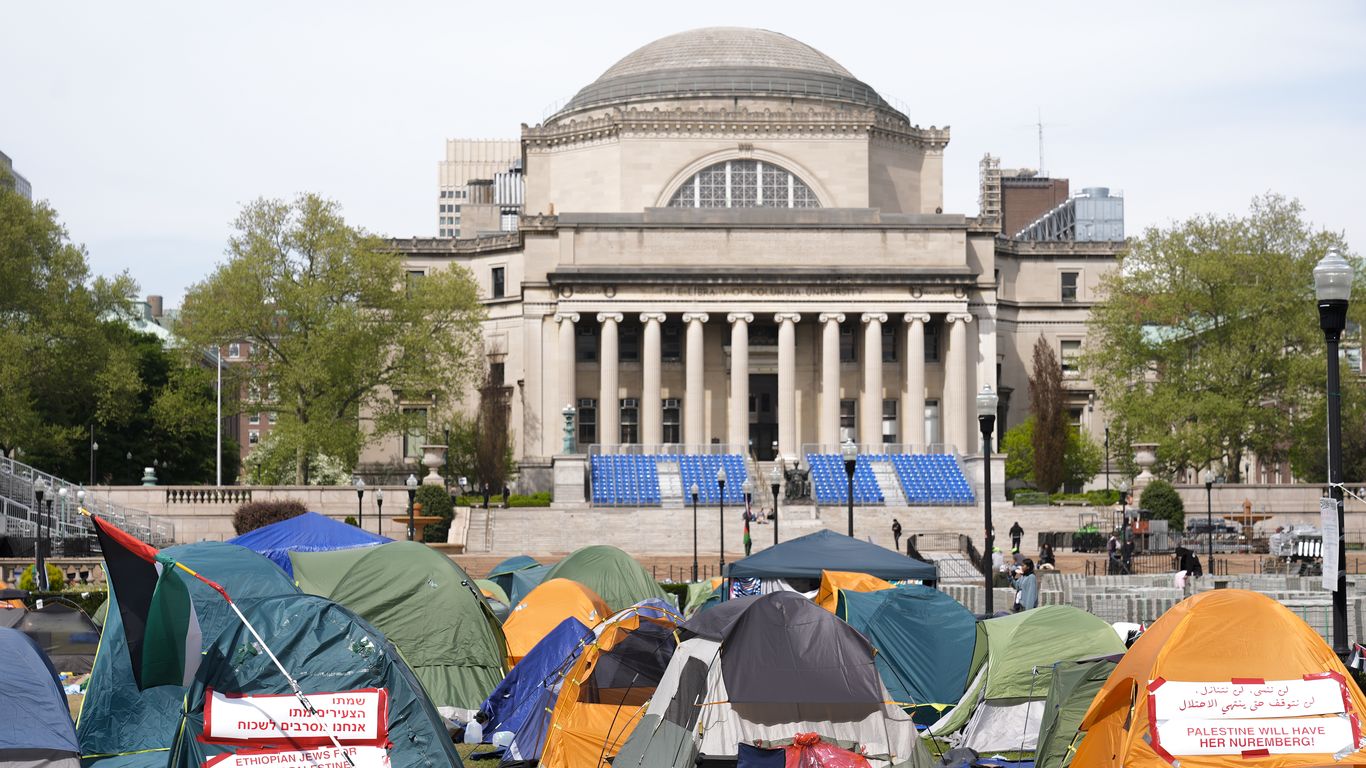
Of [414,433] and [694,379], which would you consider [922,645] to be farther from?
[414,433]

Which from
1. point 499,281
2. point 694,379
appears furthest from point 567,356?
point 499,281

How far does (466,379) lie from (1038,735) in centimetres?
6486

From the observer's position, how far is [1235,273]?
67.4 metres

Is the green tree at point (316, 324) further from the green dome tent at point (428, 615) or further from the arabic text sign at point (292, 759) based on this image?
the arabic text sign at point (292, 759)

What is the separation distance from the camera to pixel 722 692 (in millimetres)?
16547

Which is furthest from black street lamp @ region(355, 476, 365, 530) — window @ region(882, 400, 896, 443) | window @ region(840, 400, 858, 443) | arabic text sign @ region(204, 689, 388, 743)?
arabic text sign @ region(204, 689, 388, 743)

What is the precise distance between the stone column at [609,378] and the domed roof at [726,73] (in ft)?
46.6

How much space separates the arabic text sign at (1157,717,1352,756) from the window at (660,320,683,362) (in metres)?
64.5

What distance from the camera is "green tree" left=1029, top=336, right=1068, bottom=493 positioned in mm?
72375

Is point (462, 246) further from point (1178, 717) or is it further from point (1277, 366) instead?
point (1178, 717)

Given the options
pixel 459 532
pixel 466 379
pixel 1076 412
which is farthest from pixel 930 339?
pixel 459 532

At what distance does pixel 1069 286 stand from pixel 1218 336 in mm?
18136

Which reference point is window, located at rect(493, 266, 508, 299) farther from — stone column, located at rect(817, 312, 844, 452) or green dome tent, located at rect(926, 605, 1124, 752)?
green dome tent, located at rect(926, 605, 1124, 752)

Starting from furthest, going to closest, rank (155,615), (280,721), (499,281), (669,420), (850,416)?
(499,281), (669,420), (850,416), (155,615), (280,721)
